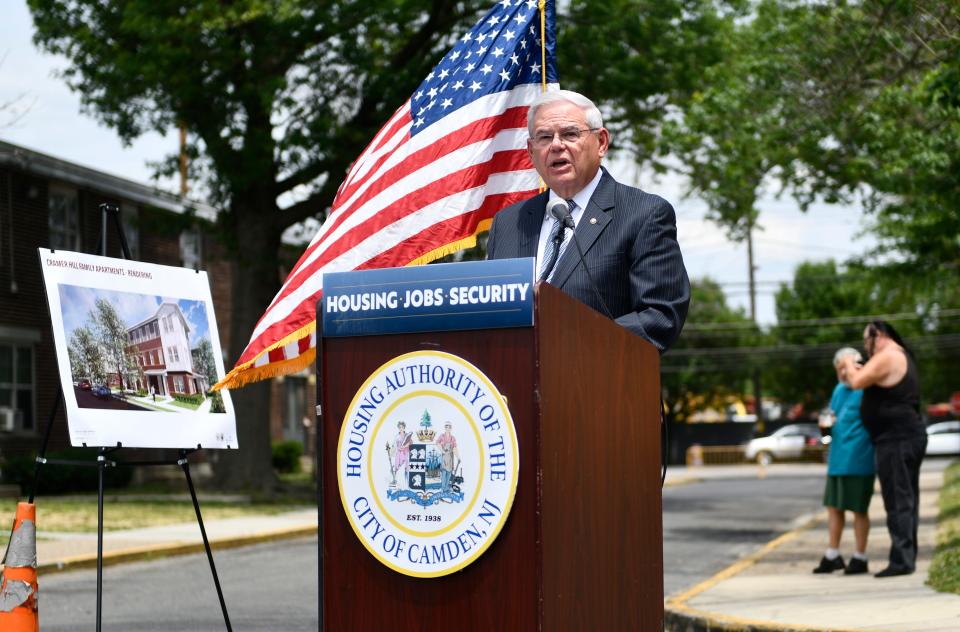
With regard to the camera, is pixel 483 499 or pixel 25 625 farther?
pixel 25 625

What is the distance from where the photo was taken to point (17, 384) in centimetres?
3097

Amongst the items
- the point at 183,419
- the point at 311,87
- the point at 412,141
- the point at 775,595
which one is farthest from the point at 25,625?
the point at 311,87

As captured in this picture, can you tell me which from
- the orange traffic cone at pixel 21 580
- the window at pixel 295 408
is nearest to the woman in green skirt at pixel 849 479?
the orange traffic cone at pixel 21 580

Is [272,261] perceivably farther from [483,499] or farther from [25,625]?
[483,499]

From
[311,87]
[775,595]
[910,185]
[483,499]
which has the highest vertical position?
[311,87]

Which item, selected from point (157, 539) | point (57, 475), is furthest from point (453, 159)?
point (57, 475)

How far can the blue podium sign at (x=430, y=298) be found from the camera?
3.14 m

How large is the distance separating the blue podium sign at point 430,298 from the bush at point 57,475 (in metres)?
24.7

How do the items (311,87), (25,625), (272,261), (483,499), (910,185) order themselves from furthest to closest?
(272,261), (311,87), (910,185), (25,625), (483,499)

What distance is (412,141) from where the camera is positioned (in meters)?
7.00

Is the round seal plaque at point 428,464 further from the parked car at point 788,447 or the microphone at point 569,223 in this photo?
the parked car at point 788,447

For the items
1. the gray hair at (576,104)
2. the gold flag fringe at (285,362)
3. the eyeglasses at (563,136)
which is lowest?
the gold flag fringe at (285,362)

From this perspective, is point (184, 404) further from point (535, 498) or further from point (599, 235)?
point (535, 498)

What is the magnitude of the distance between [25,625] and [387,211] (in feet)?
8.53
